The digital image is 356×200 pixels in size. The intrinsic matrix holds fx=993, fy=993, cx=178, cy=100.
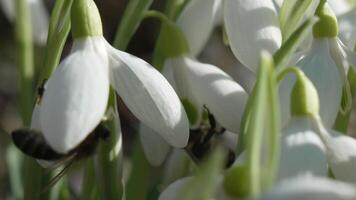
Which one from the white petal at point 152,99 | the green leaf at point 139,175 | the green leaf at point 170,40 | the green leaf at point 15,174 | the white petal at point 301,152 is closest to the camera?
the white petal at point 301,152

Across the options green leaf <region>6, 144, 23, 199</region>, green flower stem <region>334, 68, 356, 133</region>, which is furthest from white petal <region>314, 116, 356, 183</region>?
green leaf <region>6, 144, 23, 199</region>

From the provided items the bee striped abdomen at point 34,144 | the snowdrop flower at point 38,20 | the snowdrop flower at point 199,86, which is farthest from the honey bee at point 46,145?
the snowdrop flower at point 38,20

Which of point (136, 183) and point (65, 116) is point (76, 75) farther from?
point (136, 183)

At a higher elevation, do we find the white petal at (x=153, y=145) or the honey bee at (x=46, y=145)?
the honey bee at (x=46, y=145)

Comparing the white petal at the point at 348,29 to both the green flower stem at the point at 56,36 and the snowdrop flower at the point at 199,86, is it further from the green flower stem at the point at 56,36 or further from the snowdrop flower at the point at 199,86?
the green flower stem at the point at 56,36

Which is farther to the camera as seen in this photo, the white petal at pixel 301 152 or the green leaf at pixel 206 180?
the white petal at pixel 301 152

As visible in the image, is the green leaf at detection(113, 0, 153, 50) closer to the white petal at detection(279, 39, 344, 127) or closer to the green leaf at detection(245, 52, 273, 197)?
the white petal at detection(279, 39, 344, 127)

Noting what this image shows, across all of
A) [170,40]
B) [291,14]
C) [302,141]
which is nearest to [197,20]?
[170,40]
